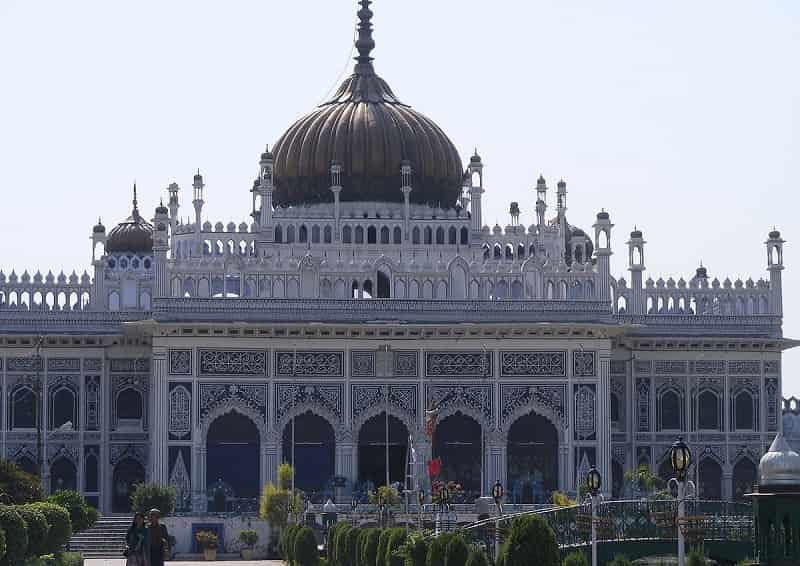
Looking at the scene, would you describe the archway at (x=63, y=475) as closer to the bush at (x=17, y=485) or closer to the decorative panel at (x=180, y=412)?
the decorative panel at (x=180, y=412)

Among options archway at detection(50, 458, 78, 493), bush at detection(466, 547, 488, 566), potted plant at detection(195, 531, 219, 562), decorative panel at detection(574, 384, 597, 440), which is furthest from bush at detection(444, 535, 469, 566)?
archway at detection(50, 458, 78, 493)

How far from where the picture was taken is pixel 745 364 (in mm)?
66625

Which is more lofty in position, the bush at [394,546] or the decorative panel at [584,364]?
the decorative panel at [584,364]

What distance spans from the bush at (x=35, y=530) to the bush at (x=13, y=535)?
199cm

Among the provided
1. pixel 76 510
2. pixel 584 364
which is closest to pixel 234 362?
pixel 584 364

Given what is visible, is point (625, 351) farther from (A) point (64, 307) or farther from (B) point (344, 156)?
(A) point (64, 307)

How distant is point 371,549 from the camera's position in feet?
138

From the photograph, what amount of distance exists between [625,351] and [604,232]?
3760mm

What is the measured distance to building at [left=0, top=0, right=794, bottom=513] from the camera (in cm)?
6159

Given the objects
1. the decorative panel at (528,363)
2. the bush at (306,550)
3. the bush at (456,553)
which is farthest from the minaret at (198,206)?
the bush at (456,553)

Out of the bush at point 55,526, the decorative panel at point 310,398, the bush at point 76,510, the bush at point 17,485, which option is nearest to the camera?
the bush at point 55,526

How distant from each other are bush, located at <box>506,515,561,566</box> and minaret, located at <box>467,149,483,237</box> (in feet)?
108

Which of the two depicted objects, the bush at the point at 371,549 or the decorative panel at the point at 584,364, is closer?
the bush at the point at 371,549

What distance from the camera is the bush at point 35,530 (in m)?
41.0
